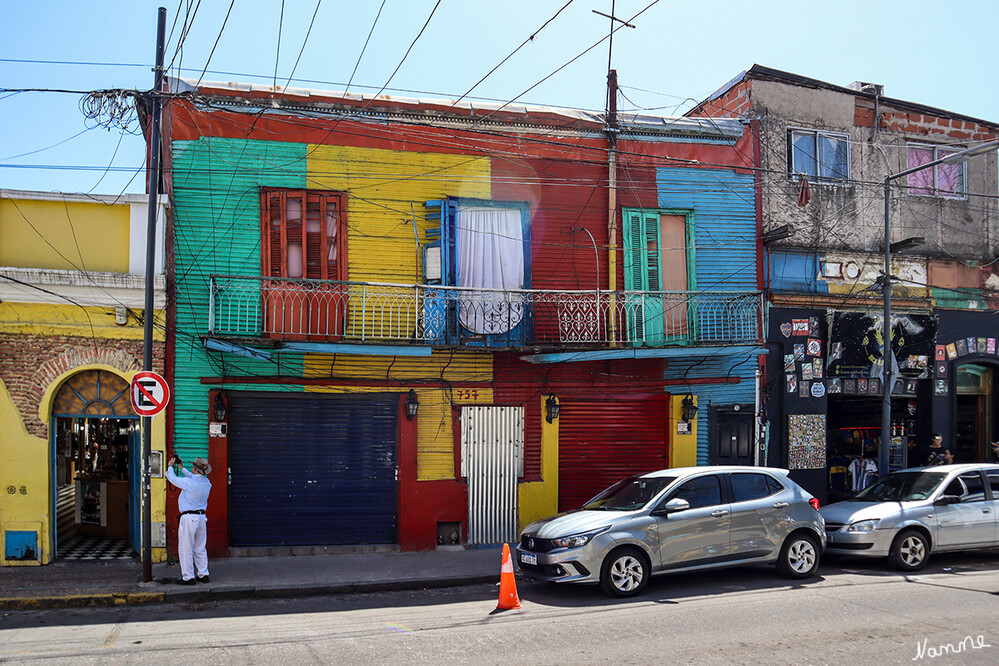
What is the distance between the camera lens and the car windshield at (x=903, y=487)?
12211 mm

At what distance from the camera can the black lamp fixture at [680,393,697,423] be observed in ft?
49.3

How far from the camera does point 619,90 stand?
50.3 ft

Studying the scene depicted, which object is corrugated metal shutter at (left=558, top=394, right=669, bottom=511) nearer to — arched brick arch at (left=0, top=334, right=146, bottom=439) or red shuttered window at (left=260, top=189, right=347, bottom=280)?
red shuttered window at (left=260, top=189, right=347, bottom=280)

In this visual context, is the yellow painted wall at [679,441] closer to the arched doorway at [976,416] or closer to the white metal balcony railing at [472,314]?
the white metal balcony railing at [472,314]

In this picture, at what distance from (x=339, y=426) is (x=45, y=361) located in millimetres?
4560

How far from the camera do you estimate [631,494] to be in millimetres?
10883

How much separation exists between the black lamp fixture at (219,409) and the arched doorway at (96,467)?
1.21 meters

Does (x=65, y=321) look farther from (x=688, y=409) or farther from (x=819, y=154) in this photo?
(x=819, y=154)

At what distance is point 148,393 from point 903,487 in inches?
438

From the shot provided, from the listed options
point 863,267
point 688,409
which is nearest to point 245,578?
point 688,409

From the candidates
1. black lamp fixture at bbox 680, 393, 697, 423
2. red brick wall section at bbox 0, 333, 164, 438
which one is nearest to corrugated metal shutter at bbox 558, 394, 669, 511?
black lamp fixture at bbox 680, 393, 697, 423

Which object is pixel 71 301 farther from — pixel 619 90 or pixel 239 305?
pixel 619 90

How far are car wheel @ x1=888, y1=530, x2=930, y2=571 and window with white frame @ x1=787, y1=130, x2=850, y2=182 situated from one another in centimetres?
766

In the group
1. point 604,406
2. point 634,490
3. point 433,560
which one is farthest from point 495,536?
point 634,490
